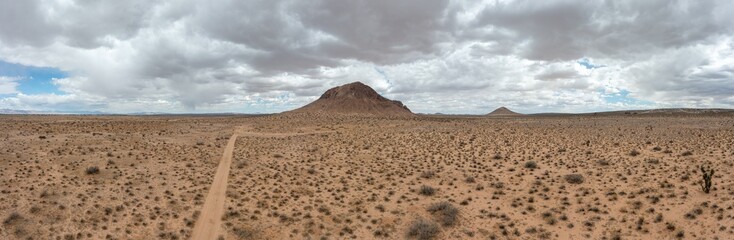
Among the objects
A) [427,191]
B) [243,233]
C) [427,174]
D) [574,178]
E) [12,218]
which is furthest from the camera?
[427,174]

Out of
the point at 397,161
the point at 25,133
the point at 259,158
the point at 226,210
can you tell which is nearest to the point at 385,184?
the point at 397,161

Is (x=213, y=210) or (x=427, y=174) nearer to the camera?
(x=213, y=210)

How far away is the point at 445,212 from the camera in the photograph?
2342cm

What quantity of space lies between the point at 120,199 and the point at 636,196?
2903 cm

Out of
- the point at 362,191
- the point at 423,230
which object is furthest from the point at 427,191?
the point at 423,230

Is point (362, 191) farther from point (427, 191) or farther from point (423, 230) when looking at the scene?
point (423, 230)

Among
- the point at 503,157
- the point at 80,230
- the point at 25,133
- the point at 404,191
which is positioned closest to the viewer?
the point at 80,230

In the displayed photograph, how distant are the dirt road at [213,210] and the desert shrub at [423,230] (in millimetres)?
9753

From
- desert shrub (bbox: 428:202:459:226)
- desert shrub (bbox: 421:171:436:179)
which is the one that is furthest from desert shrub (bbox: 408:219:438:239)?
desert shrub (bbox: 421:171:436:179)

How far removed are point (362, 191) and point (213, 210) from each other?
931 cm

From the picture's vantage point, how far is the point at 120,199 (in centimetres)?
2414

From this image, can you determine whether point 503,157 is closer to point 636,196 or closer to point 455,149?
point 455,149

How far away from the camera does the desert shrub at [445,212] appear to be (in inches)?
886

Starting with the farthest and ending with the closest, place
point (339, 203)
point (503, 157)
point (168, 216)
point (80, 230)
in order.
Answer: point (503, 157) < point (339, 203) < point (168, 216) < point (80, 230)
